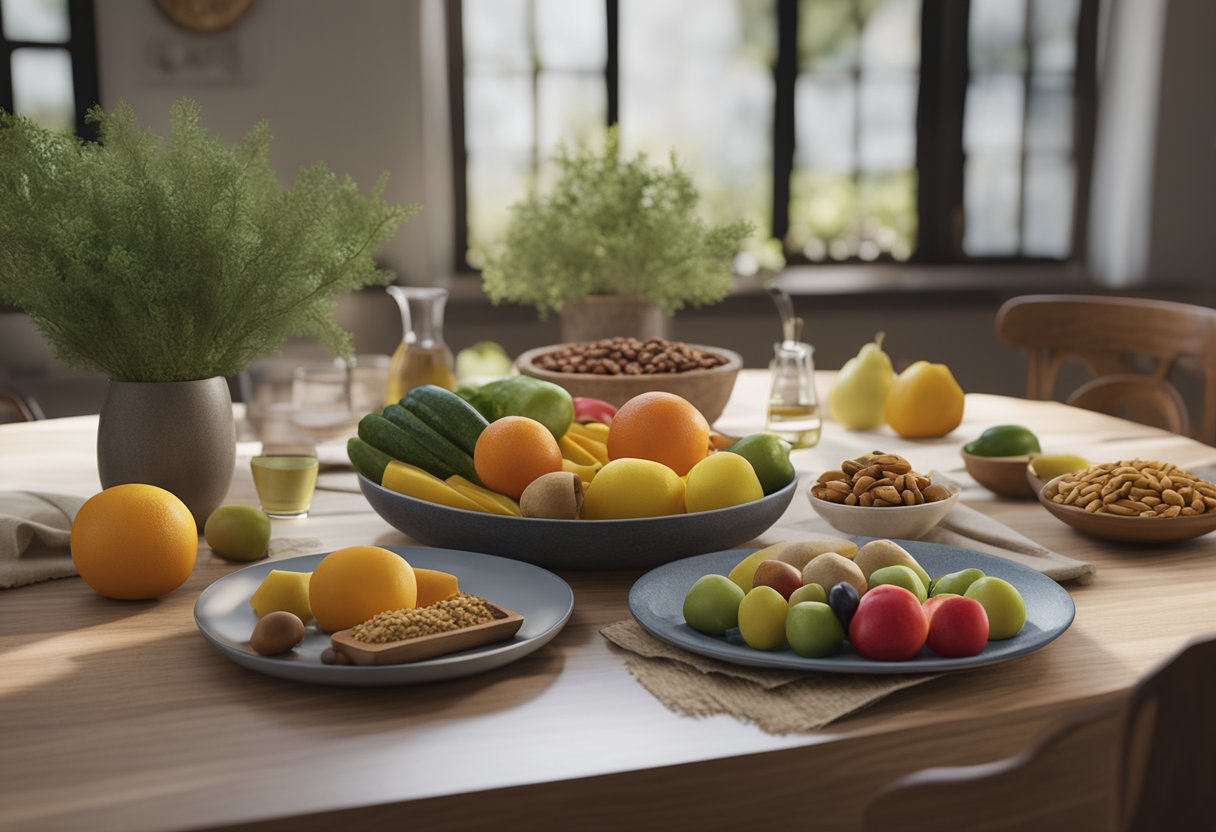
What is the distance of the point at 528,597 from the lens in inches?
37.6

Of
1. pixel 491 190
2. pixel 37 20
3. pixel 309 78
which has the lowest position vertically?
pixel 491 190

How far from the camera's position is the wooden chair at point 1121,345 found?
2115 mm

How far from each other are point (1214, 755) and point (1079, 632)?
1.14 feet

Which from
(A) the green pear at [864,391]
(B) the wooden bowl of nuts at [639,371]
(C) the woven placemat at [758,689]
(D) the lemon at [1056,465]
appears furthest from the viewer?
(A) the green pear at [864,391]

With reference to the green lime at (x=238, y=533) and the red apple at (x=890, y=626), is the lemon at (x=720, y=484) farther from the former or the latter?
the green lime at (x=238, y=533)

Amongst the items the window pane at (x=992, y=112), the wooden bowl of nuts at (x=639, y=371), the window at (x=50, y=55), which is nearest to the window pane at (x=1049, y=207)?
the window pane at (x=992, y=112)

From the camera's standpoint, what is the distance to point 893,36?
431cm

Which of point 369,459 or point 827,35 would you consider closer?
point 369,459

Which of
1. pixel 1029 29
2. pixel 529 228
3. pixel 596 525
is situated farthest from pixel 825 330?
pixel 596 525

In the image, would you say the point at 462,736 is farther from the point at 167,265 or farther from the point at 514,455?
the point at 167,265

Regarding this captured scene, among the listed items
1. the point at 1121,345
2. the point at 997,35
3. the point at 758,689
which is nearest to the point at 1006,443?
the point at 758,689

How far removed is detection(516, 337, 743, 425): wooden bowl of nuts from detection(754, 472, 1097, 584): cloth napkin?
0.35 m

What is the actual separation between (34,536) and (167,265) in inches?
11.3

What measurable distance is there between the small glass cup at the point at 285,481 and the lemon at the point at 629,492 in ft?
1.19
